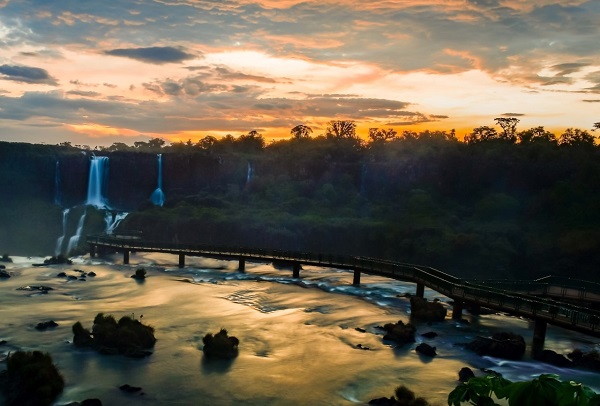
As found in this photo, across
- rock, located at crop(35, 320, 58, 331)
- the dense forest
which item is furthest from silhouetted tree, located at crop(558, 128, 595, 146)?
rock, located at crop(35, 320, 58, 331)

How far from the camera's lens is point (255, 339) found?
40281mm

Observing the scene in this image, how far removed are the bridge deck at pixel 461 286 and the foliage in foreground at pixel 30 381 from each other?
29.3 m

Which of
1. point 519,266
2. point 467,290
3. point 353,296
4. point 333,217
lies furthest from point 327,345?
point 333,217

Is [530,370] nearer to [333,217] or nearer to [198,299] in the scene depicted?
[198,299]

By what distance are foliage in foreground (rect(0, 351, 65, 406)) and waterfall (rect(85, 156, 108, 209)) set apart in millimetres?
87063

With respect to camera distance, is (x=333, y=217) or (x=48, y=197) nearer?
(x=333, y=217)

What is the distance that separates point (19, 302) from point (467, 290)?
127 ft

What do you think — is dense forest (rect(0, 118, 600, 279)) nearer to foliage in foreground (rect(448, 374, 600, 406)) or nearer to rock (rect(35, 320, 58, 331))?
rock (rect(35, 320, 58, 331))

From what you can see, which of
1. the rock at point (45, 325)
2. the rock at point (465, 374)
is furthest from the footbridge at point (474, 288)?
the rock at point (45, 325)

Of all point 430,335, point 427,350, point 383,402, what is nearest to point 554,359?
point 427,350

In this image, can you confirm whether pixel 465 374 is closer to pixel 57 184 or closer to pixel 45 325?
pixel 45 325

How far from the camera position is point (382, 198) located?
117812 millimetres

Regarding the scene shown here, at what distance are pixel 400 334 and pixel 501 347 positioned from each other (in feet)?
22.2

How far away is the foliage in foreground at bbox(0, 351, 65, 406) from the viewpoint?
1076 inches
